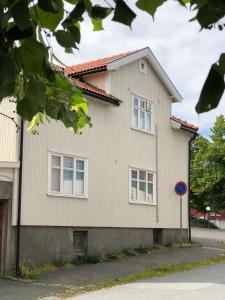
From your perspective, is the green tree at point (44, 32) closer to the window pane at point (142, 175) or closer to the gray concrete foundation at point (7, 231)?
the gray concrete foundation at point (7, 231)

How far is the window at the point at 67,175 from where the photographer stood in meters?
17.8

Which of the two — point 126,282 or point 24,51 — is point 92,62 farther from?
point 24,51

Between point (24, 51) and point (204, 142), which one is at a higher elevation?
point (204, 142)

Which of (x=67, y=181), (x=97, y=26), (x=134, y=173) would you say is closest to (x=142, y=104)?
(x=134, y=173)

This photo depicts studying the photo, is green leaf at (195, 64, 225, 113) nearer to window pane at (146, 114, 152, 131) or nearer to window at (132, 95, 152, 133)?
window at (132, 95, 152, 133)

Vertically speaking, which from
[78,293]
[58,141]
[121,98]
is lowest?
[78,293]

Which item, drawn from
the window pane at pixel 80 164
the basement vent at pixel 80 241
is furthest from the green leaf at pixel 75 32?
the basement vent at pixel 80 241

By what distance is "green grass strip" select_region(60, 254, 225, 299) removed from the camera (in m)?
13.4

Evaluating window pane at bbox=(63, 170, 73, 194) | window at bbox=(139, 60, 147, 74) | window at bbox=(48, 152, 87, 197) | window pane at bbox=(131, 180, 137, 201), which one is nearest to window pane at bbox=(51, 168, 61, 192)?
window at bbox=(48, 152, 87, 197)

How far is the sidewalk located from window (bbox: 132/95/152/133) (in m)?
4.84

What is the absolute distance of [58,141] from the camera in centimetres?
1808

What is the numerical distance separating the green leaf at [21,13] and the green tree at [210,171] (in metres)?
50.8

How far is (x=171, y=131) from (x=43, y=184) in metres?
8.41

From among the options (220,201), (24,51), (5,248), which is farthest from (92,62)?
(220,201)
